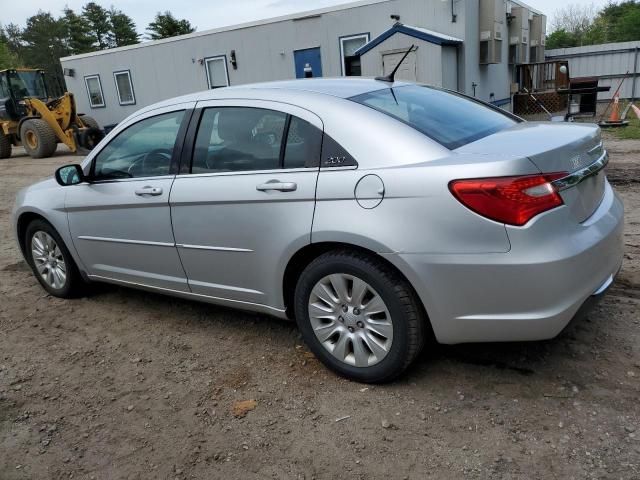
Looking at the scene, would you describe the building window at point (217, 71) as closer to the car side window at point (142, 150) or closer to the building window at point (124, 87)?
the building window at point (124, 87)

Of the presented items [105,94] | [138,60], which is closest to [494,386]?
[138,60]

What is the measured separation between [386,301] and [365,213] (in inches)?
17.7

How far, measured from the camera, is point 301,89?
3207 millimetres

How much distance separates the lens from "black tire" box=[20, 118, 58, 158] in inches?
628

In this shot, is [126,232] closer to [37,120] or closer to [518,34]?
[37,120]

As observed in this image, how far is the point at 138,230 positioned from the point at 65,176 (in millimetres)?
831

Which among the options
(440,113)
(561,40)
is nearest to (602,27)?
(561,40)

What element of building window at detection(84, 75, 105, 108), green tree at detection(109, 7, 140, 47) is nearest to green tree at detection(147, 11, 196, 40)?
green tree at detection(109, 7, 140, 47)

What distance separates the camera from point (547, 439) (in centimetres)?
243

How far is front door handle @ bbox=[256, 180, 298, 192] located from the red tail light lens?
0.89 m

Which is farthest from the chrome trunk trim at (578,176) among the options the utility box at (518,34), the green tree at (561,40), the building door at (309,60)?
the green tree at (561,40)

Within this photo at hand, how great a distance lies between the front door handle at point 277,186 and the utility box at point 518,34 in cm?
1521

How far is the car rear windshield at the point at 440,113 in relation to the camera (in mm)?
2871

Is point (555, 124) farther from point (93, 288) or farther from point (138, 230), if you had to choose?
point (93, 288)
